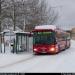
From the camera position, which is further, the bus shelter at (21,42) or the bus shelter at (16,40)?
the bus shelter at (16,40)

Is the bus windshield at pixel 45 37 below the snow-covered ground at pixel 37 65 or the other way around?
the other way around

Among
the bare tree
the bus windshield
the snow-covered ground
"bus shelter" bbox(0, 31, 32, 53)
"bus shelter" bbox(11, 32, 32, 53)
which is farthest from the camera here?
the bare tree

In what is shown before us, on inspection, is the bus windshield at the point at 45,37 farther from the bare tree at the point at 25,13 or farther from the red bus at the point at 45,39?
the bare tree at the point at 25,13

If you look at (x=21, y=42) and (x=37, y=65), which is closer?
(x=37, y=65)

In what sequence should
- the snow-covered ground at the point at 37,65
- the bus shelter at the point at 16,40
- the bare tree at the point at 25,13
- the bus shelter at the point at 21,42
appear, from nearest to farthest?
the snow-covered ground at the point at 37,65, the bus shelter at the point at 21,42, the bus shelter at the point at 16,40, the bare tree at the point at 25,13

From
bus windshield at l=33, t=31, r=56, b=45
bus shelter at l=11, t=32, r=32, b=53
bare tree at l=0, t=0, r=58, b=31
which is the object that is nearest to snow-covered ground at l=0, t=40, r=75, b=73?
bus windshield at l=33, t=31, r=56, b=45

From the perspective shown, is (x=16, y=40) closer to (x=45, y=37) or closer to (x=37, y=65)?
(x=45, y=37)

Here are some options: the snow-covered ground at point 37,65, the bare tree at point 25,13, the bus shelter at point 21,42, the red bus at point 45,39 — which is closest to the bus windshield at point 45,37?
the red bus at point 45,39

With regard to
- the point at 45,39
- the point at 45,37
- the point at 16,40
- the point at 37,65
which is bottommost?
the point at 37,65

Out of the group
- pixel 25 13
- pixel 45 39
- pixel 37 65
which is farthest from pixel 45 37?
pixel 25 13

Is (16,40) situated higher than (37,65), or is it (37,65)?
(16,40)

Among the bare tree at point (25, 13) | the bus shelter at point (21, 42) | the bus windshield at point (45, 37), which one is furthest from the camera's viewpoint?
the bare tree at point (25, 13)

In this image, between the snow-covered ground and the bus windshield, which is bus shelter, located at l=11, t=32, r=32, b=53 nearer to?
the bus windshield

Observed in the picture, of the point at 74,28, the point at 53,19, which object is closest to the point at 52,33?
the point at 53,19
